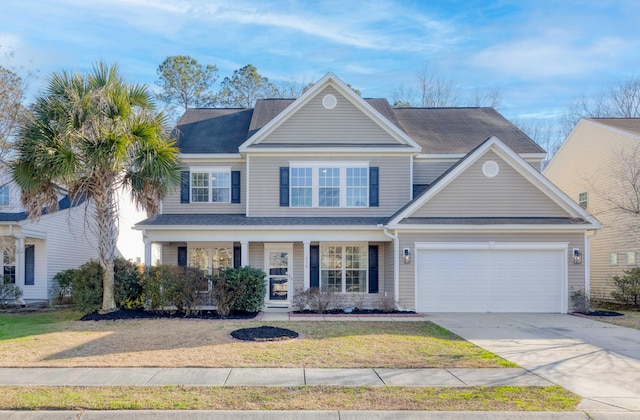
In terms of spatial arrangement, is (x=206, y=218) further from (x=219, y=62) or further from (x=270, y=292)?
(x=219, y=62)

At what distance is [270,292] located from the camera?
17.0 m

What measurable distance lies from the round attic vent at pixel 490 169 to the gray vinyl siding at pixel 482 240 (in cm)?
187

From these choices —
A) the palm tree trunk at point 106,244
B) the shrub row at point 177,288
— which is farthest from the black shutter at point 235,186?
the palm tree trunk at point 106,244

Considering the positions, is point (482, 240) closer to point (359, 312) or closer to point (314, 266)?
point (359, 312)

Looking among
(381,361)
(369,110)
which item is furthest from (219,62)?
(381,361)

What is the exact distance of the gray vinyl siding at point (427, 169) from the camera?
58.3 ft

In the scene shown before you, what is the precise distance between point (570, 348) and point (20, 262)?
56.5 ft

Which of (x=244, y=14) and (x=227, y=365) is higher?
(x=244, y=14)

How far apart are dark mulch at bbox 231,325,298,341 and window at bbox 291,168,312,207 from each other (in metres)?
6.38

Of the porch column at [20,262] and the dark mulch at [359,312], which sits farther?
the porch column at [20,262]

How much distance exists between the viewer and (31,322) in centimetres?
1282

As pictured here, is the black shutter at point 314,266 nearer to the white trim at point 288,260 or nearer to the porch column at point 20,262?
the white trim at point 288,260

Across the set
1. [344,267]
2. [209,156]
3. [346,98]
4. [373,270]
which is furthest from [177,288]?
[346,98]

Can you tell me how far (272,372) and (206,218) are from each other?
32.4 feet
